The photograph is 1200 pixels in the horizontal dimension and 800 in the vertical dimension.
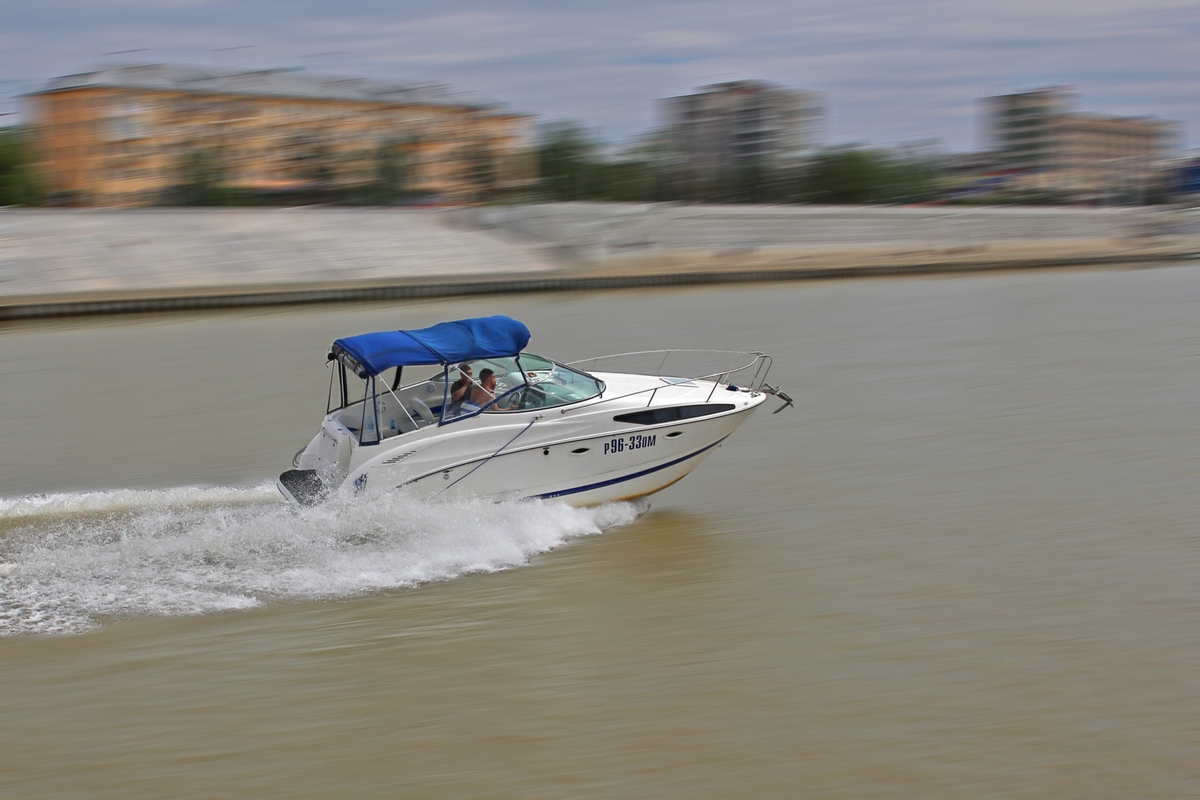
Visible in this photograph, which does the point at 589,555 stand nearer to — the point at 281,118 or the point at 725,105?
the point at 281,118

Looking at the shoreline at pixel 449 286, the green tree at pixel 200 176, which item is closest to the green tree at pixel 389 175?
the green tree at pixel 200 176

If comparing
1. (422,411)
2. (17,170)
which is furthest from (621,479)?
(17,170)

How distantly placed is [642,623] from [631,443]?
2.25m

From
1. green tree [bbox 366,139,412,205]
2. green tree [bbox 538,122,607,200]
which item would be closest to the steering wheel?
green tree [bbox 366,139,412,205]

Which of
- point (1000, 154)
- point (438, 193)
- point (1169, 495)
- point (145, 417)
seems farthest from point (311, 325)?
point (1000, 154)

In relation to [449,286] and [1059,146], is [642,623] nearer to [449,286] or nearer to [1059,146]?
[449,286]

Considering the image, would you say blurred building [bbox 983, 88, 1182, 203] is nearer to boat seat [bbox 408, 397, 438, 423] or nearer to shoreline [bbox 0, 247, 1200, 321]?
shoreline [bbox 0, 247, 1200, 321]

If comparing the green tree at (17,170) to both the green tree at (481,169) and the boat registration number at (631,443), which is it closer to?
the green tree at (481,169)

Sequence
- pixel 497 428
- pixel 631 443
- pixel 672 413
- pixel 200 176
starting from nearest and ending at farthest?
pixel 497 428 → pixel 631 443 → pixel 672 413 → pixel 200 176

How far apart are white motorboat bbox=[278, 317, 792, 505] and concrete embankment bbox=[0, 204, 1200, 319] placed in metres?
24.3

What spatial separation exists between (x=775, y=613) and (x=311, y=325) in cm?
2286

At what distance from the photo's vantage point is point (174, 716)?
6770 millimetres

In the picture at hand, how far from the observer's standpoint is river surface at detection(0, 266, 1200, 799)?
6141mm

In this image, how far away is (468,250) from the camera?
45875mm
